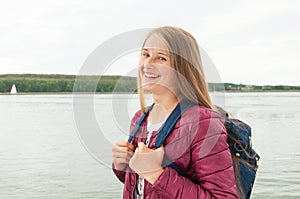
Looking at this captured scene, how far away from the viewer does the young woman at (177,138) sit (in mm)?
1382

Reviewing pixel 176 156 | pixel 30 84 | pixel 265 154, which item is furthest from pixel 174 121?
pixel 30 84

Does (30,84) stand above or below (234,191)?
below

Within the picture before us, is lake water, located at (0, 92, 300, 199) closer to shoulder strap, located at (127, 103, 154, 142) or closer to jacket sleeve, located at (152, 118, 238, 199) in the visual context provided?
shoulder strap, located at (127, 103, 154, 142)

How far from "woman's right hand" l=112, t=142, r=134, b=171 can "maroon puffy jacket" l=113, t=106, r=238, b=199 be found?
0.11 metres

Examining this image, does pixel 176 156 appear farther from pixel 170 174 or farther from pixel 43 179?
pixel 43 179

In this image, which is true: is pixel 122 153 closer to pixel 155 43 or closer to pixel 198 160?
pixel 198 160

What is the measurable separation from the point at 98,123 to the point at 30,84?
45.3 meters

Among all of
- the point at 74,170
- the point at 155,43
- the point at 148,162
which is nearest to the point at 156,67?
the point at 155,43

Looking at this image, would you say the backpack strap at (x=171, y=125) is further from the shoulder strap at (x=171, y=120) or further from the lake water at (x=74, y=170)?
the lake water at (x=74, y=170)

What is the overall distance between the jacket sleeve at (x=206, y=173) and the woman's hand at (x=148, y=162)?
0.9 inches

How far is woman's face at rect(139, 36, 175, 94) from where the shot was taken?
1.49m

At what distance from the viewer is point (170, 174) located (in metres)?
1.39

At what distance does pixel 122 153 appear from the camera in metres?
1.45

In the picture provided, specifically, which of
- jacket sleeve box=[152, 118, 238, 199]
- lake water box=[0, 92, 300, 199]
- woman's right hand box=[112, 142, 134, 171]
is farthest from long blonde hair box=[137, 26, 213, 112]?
lake water box=[0, 92, 300, 199]
